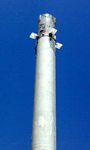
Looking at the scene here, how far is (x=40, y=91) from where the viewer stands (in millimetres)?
19016

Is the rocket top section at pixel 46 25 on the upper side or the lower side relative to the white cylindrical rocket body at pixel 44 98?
upper

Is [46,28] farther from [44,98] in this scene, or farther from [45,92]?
[44,98]

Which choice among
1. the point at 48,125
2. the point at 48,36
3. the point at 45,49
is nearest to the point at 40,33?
the point at 48,36

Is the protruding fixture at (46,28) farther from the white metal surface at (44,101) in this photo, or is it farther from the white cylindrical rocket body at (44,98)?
the white metal surface at (44,101)

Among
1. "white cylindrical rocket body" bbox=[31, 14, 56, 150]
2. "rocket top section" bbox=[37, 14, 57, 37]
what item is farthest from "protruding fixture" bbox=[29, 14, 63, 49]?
"white cylindrical rocket body" bbox=[31, 14, 56, 150]

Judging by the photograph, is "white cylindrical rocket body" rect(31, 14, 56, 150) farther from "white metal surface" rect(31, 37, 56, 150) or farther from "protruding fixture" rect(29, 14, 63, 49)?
"protruding fixture" rect(29, 14, 63, 49)

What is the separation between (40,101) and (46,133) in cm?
287

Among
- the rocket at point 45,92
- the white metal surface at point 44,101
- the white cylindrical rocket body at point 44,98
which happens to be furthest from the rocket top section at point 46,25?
the white metal surface at point 44,101

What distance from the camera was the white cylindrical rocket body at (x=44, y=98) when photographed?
17047mm

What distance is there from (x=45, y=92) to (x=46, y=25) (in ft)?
27.0

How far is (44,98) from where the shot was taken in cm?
1861

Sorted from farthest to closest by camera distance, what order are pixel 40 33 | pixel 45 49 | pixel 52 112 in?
pixel 40 33
pixel 45 49
pixel 52 112

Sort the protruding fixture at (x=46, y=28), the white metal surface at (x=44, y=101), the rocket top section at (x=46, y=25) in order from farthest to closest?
1. the rocket top section at (x=46, y=25)
2. the protruding fixture at (x=46, y=28)
3. the white metal surface at (x=44, y=101)

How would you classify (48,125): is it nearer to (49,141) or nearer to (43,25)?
(49,141)
